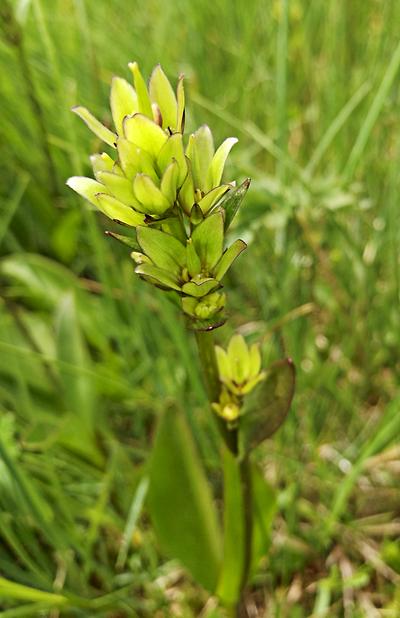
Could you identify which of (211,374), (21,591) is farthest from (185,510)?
(211,374)

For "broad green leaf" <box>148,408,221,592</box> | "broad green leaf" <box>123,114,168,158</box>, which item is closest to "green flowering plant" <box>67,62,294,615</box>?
"broad green leaf" <box>123,114,168,158</box>

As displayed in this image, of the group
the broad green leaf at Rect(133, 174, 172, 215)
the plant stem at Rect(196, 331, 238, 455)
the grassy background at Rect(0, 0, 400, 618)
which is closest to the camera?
the broad green leaf at Rect(133, 174, 172, 215)

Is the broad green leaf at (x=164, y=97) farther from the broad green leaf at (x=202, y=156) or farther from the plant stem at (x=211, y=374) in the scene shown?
the plant stem at (x=211, y=374)

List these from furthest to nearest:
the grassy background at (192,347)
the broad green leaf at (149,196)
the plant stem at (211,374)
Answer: the grassy background at (192,347) < the plant stem at (211,374) < the broad green leaf at (149,196)

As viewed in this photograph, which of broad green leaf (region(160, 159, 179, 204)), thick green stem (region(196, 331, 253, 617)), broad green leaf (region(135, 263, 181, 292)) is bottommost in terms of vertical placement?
thick green stem (region(196, 331, 253, 617))

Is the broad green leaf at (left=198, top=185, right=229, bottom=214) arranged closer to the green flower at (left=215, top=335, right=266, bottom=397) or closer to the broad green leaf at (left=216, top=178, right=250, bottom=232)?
the broad green leaf at (left=216, top=178, right=250, bottom=232)

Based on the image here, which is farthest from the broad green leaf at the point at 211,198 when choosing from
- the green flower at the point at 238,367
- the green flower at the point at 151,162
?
the green flower at the point at 238,367

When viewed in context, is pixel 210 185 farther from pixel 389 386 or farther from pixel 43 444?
pixel 389 386
